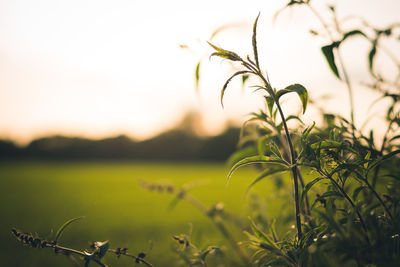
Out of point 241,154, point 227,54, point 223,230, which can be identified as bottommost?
point 223,230

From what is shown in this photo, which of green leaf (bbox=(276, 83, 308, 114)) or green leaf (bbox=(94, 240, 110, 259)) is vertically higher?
green leaf (bbox=(276, 83, 308, 114))

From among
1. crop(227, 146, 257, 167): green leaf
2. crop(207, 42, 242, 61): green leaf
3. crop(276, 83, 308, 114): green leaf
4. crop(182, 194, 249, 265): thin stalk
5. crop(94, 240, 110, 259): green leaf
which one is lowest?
crop(182, 194, 249, 265): thin stalk

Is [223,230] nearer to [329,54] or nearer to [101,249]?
[101,249]

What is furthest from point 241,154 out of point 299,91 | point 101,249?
point 101,249

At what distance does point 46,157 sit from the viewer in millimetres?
33094

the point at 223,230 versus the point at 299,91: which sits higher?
the point at 299,91

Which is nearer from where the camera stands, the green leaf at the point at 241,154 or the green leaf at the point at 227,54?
the green leaf at the point at 227,54

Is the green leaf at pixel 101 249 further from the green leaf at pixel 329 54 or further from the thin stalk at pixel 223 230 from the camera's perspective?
the green leaf at pixel 329 54

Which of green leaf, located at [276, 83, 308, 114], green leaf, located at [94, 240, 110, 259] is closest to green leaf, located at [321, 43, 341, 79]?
green leaf, located at [276, 83, 308, 114]

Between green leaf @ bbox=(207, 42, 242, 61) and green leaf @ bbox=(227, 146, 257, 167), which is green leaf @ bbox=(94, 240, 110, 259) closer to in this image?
green leaf @ bbox=(227, 146, 257, 167)

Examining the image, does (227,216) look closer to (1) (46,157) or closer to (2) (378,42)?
(2) (378,42)

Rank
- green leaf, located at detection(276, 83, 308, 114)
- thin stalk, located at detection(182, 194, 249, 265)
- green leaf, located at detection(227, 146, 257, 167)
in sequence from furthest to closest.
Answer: thin stalk, located at detection(182, 194, 249, 265)
green leaf, located at detection(227, 146, 257, 167)
green leaf, located at detection(276, 83, 308, 114)

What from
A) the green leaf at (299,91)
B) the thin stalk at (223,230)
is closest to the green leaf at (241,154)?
the green leaf at (299,91)

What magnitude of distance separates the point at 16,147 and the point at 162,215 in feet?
A: 121
